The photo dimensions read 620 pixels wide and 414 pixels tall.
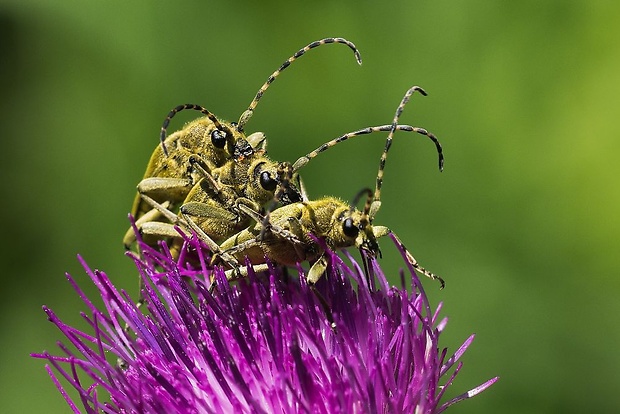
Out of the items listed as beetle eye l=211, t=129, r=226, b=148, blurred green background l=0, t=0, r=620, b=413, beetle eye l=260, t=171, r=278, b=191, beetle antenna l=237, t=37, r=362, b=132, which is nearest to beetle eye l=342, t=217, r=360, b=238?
beetle eye l=260, t=171, r=278, b=191

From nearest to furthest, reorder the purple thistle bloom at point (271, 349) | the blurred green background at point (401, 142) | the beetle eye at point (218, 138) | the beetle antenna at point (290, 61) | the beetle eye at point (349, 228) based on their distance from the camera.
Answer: the purple thistle bloom at point (271, 349)
the beetle eye at point (349, 228)
the beetle antenna at point (290, 61)
the beetle eye at point (218, 138)
the blurred green background at point (401, 142)

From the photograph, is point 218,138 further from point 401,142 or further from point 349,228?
point 401,142

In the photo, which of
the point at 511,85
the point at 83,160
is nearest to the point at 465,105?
the point at 511,85

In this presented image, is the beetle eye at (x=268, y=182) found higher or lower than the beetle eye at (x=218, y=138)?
lower

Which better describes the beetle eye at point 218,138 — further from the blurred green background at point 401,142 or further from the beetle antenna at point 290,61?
the blurred green background at point 401,142

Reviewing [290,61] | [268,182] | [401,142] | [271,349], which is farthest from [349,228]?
[401,142]

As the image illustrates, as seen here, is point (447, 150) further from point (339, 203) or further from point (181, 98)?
point (339, 203)

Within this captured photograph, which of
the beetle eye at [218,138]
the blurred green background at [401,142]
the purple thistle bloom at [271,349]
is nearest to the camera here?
the purple thistle bloom at [271,349]

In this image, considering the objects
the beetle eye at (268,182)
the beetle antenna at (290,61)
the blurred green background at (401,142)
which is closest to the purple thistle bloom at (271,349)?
the beetle eye at (268,182)
